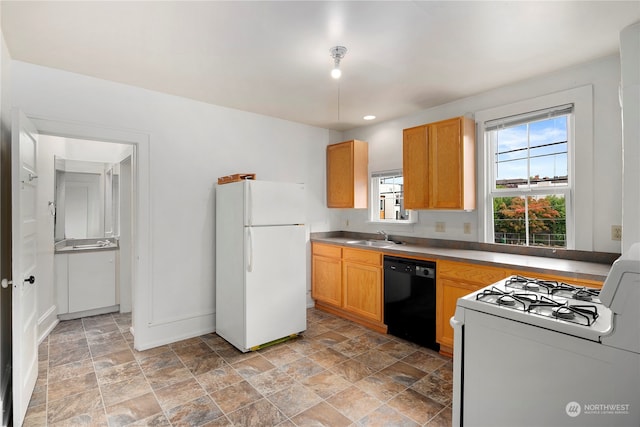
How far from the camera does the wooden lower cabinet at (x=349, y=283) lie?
11.5 feet

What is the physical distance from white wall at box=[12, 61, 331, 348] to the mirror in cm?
174

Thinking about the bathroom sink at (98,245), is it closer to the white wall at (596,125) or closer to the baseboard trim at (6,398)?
the baseboard trim at (6,398)

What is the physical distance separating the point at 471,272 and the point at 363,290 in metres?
1.29

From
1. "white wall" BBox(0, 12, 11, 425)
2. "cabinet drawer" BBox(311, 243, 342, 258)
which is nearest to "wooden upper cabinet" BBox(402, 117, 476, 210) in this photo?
"cabinet drawer" BBox(311, 243, 342, 258)

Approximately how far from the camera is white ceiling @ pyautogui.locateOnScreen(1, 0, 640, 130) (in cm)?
188

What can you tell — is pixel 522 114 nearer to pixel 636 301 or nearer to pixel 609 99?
pixel 609 99

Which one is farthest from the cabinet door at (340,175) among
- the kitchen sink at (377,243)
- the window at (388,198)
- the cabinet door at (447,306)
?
the cabinet door at (447,306)

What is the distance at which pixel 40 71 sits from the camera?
259 centimetres

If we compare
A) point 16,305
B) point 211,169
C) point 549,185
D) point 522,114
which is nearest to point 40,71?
point 211,169

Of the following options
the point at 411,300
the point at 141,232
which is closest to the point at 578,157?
the point at 411,300

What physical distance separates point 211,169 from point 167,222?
0.73 metres

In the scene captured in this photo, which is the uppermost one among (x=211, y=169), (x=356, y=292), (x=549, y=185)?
(x=211, y=169)

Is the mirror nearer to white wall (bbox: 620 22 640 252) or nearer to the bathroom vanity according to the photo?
the bathroom vanity

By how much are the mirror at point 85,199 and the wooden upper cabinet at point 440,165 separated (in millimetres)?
3958
